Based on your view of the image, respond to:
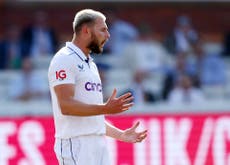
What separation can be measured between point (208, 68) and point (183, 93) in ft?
5.23

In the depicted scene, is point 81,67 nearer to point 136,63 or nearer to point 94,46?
point 94,46

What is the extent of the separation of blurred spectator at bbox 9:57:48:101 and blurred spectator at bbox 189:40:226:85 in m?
2.24

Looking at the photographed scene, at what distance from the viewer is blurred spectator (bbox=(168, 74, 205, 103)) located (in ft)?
43.2

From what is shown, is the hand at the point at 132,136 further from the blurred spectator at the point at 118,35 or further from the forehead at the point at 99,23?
the blurred spectator at the point at 118,35

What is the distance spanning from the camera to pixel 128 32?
15.4 metres

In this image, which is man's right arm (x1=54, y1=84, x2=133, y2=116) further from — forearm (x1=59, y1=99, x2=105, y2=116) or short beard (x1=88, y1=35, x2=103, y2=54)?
short beard (x1=88, y1=35, x2=103, y2=54)

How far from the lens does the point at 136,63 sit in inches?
571

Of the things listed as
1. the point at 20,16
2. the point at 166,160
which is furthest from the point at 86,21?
the point at 20,16

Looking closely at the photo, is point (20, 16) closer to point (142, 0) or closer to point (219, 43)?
point (142, 0)

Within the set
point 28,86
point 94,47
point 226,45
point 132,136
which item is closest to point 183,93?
point 28,86

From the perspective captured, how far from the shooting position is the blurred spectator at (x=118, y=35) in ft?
49.7

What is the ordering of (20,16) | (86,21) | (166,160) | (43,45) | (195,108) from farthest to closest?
(20,16)
(43,45)
(195,108)
(166,160)
(86,21)

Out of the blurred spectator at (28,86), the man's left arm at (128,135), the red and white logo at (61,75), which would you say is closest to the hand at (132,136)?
the man's left arm at (128,135)

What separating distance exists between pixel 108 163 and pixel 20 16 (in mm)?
9373
